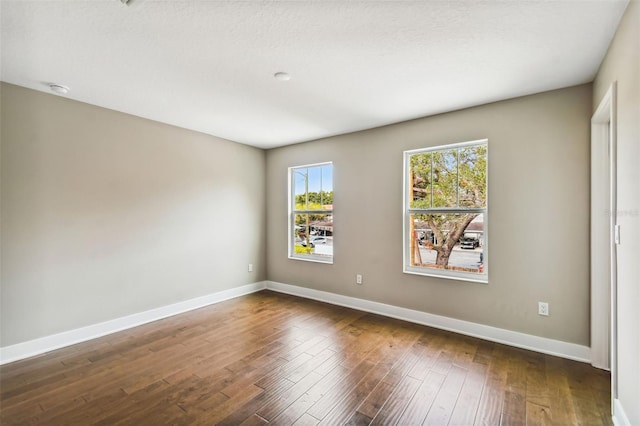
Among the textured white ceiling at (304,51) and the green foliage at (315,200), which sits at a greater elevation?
the textured white ceiling at (304,51)

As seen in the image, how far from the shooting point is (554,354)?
2.65m

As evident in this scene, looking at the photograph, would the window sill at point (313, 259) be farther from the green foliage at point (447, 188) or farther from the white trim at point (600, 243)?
the white trim at point (600, 243)

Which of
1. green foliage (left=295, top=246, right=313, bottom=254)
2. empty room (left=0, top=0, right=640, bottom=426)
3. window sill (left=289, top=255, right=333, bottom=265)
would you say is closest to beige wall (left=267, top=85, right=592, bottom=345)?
empty room (left=0, top=0, right=640, bottom=426)

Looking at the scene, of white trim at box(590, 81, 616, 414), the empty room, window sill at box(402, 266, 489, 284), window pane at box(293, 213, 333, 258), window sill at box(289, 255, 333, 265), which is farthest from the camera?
window pane at box(293, 213, 333, 258)

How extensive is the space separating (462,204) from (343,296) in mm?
2055

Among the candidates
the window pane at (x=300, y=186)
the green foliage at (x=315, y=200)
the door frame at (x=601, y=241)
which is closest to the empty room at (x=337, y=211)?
the door frame at (x=601, y=241)

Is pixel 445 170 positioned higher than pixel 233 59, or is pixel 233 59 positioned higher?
pixel 233 59

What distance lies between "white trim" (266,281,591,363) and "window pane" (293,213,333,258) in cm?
64

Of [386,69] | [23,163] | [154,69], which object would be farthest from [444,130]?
[23,163]

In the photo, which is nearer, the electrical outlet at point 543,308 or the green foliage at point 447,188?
the electrical outlet at point 543,308

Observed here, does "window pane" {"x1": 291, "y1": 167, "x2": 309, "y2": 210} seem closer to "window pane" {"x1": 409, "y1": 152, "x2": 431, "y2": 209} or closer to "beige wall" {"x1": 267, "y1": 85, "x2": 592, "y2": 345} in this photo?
"beige wall" {"x1": 267, "y1": 85, "x2": 592, "y2": 345}

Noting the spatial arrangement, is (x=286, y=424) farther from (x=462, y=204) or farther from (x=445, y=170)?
(x=445, y=170)

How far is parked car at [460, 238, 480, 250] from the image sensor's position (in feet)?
10.4

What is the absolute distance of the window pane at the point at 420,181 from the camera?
353cm
